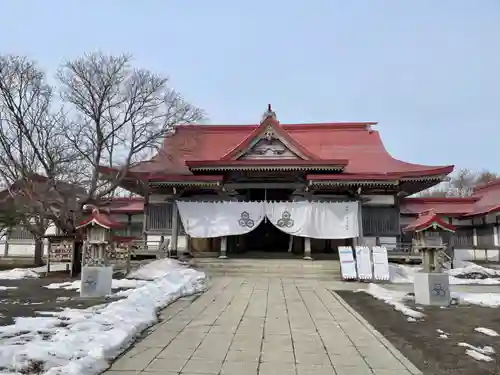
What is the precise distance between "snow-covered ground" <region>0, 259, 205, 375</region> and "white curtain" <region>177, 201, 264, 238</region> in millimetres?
8111

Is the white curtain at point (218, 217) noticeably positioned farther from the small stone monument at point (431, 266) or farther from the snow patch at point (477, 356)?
the snow patch at point (477, 356)

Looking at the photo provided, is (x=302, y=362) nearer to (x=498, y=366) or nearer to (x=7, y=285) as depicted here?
(x=498, y=366)

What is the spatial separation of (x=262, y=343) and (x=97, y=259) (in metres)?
5.72

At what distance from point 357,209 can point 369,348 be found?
12.1 meters

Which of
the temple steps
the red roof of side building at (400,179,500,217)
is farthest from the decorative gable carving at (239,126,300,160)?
the red roof of side building at (400,179,500,217)

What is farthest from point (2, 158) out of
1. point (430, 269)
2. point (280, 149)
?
point (430, 269)

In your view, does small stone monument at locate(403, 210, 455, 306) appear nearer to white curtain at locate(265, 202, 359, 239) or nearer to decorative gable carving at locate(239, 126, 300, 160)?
white curtain at locate(265, 202, 359, 239)

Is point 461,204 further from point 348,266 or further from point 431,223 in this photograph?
point 431,223

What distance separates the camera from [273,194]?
1956 centimetres

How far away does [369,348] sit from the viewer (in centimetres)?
523

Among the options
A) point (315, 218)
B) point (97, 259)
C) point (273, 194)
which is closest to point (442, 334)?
point (97, 259)

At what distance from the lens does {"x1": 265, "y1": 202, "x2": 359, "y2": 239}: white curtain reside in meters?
16.7

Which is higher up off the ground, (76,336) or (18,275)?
(76,336)

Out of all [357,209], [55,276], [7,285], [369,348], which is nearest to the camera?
[369,348]
